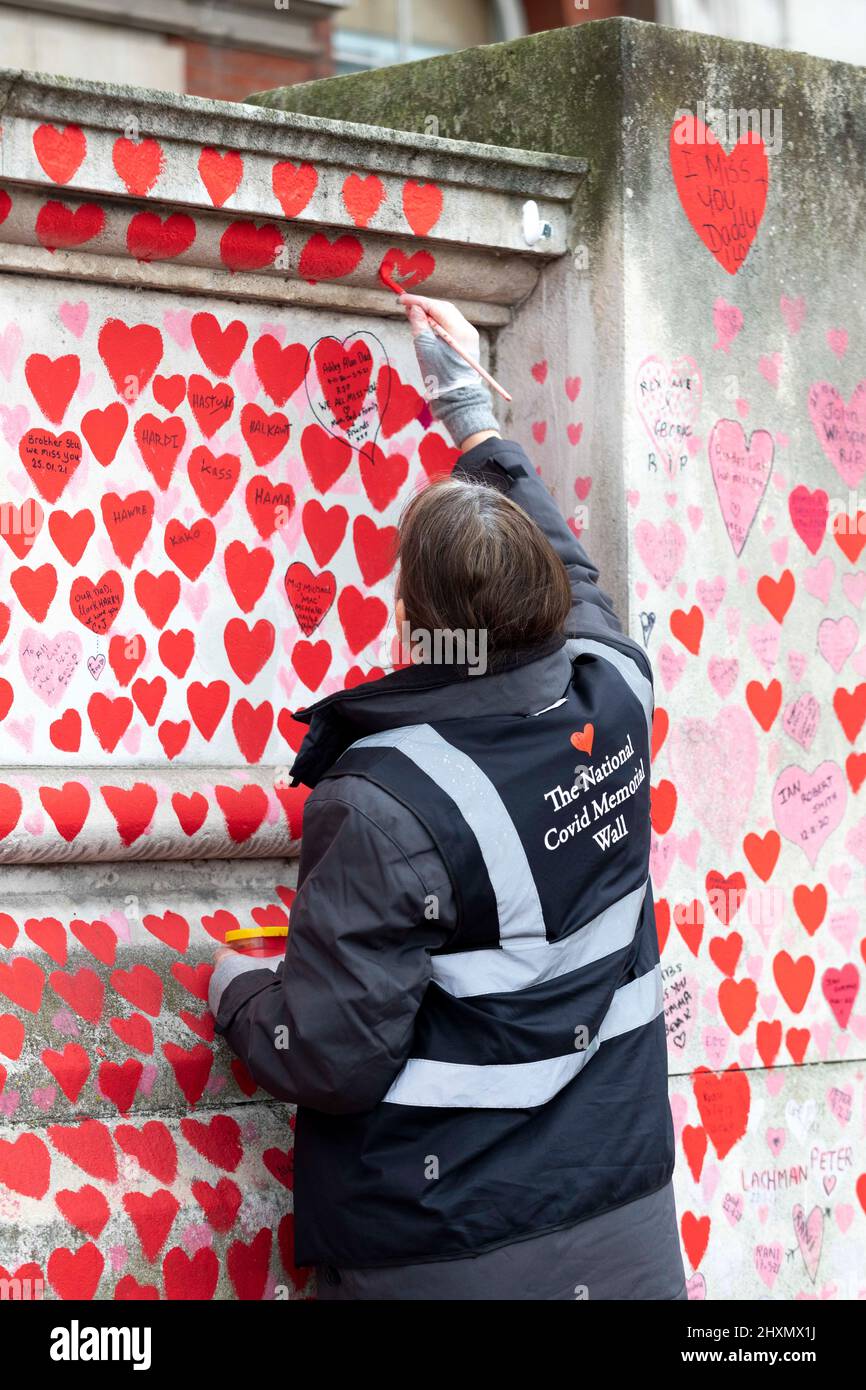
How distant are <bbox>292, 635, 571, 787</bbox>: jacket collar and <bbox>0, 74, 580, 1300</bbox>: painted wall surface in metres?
0.63

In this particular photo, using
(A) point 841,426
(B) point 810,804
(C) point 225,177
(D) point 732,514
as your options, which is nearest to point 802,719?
(B) point 810,804

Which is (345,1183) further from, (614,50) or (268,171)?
(614,50)

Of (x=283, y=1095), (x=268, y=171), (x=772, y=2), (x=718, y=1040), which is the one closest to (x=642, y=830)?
(x=283, y=1095)

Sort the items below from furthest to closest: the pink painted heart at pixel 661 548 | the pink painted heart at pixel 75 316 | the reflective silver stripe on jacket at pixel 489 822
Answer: the pink painted heart at pixel 661 548 → the pink painted heart at pixel 75 316 → the reflective silver stripe on jacket at pixel 489 822

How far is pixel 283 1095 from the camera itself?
271 cm

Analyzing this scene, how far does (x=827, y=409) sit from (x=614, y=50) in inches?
35.2

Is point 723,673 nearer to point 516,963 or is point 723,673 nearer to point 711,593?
point 711,593

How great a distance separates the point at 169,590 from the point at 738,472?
1.25 m

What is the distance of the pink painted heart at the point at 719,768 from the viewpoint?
3.82 m

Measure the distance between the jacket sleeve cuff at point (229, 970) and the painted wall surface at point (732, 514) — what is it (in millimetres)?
1007

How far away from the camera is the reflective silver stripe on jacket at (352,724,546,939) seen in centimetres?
260

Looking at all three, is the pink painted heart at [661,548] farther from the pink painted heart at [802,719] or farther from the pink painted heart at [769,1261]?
the pink painted heart at [769,1261]

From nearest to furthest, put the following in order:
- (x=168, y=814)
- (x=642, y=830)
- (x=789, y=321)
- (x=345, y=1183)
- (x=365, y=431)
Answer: (x=345, y=1183) < (x=642, y=830) < (x=168, y=814) < (x=365, y=431) < (x=789, y=321)

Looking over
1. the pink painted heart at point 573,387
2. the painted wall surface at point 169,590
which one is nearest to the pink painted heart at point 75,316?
the painted wall surface at point 169,590
